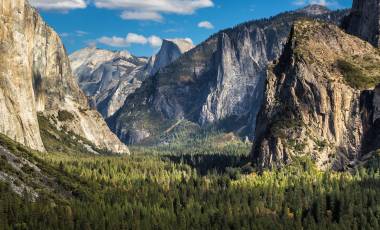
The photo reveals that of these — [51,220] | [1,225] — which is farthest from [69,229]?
[1,225]

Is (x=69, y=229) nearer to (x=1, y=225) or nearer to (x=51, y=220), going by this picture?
(x=51, y=220)

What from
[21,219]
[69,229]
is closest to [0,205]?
[21,219]

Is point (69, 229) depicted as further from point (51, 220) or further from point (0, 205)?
point (0, 205)

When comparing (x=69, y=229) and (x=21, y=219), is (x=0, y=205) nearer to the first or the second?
(x=21, y=219)
